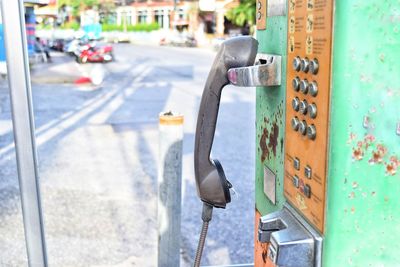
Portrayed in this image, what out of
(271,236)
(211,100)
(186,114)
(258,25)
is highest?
(258,25)

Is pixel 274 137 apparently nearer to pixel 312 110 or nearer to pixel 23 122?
pixel 312 110

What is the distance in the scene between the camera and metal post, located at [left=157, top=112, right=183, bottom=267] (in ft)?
9.00

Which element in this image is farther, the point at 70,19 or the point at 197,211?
the point at 70,19

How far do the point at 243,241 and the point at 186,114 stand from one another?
5376 millimetres

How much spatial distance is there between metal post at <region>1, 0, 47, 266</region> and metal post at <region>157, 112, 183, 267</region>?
97 centimetres

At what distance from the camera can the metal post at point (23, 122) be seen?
5.67ft

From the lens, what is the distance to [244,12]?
114 ft

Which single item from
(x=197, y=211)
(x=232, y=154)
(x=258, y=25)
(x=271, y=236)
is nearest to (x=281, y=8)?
(x=258, y=25)

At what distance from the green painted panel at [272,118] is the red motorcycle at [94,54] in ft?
70.7

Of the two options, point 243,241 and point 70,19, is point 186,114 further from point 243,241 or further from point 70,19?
point 70,19

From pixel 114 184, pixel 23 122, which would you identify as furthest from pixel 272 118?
pixel 114 184

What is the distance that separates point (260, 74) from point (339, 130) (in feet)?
1.08

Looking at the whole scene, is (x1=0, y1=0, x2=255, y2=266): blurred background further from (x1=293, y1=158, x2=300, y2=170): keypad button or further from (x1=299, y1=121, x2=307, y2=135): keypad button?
(x1=299, y1=121, x2=307, y2=135): keypad button

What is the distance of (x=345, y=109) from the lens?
1227mm
